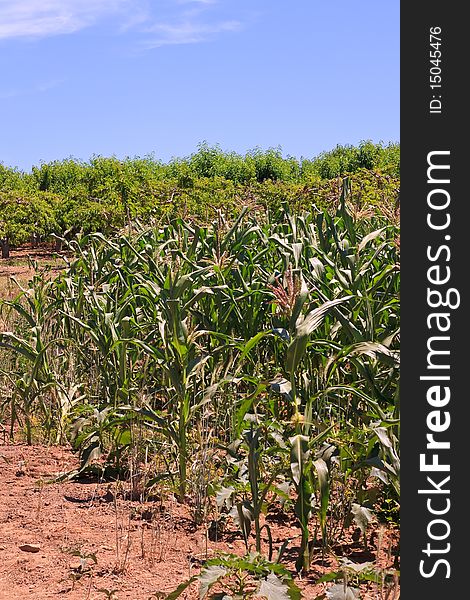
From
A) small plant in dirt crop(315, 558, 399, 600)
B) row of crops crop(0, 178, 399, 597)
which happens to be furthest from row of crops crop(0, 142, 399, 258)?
small plant in dirt crop(315, 558, 399, 600)

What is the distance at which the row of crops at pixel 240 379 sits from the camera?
3482 millimetres

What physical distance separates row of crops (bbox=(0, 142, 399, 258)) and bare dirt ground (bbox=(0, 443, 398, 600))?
4.31 m

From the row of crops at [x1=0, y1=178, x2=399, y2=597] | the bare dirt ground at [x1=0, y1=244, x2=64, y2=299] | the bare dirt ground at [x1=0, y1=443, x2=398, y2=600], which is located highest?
the bare dirt ground at [x1=0, y1=244, x2=64, y2=299]

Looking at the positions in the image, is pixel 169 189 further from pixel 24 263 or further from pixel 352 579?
pixel 352 579

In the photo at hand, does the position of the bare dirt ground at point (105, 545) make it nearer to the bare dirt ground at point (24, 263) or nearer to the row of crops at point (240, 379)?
the row of crops at point (240, 379)

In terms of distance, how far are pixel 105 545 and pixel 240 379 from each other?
3.04 feet

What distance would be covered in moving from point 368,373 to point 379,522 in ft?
2.16

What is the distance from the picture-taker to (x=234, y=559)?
313 centimetres

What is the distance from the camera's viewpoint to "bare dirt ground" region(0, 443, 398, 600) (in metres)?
3.35

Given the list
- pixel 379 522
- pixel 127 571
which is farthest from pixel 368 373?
pixel 127 571

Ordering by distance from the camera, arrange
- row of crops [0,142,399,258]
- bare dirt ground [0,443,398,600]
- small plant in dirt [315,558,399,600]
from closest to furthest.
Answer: small plant in dirt [315,558,399,600] < bare dirt ground [0,443,398,600] < row of crops [0,142,399,258]

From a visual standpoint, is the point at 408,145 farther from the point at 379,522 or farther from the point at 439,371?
the point at 379,522

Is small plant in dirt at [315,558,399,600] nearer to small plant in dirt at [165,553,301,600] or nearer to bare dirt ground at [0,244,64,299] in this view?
small plant in dirt at [165,553,301,600]

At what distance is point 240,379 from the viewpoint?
3869 mm
